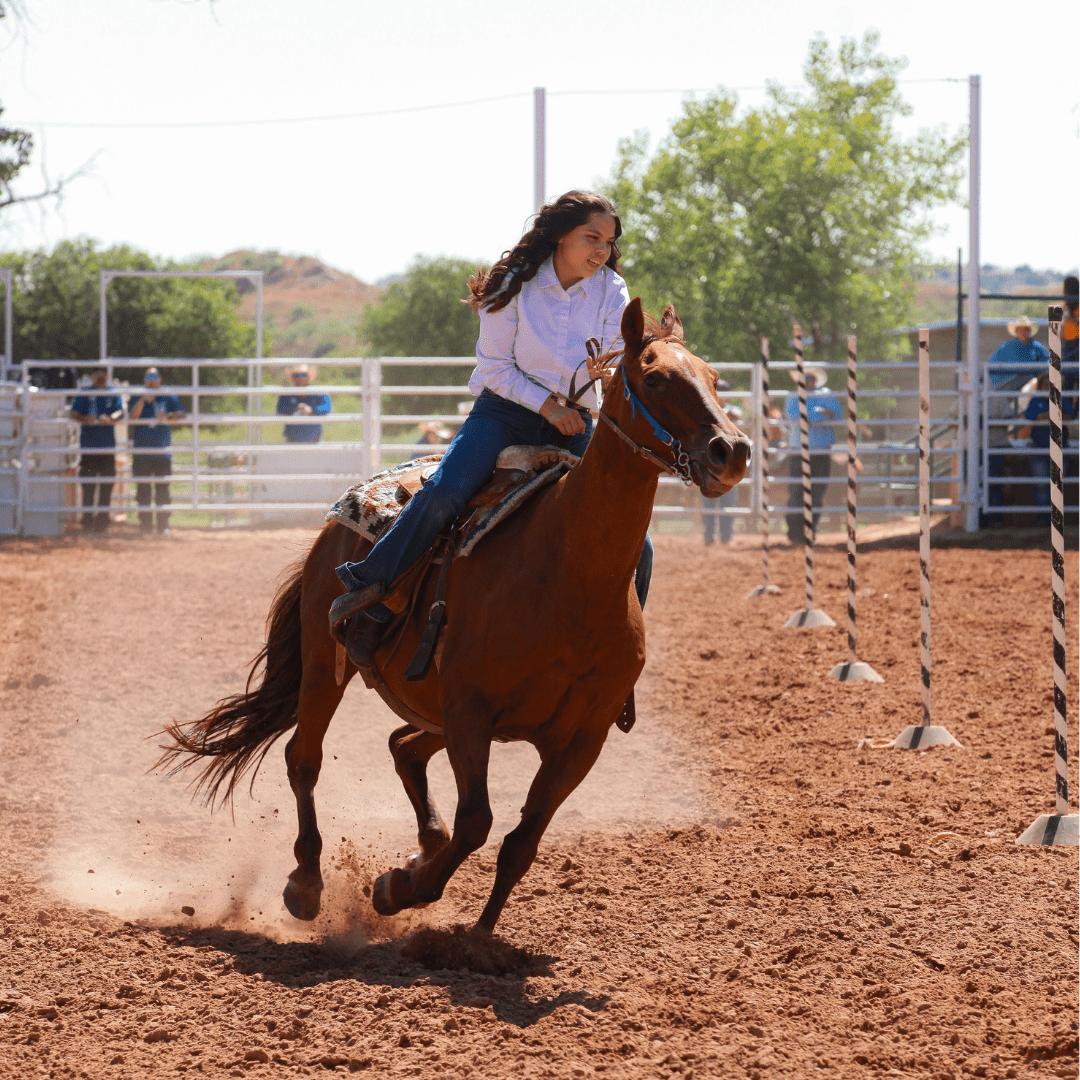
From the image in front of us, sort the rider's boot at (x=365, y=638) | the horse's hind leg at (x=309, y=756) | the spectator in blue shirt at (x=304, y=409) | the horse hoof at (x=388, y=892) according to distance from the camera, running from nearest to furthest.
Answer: the horse hoof at (x=388, y=892) < the rider's boot at (x=365, y=638) < the horse's hind leg at (x=309, y=756) < the spectator in blue shirt at (x=304, y=409)

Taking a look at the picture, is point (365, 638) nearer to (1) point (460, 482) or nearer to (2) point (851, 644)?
(1) point (460, 482)

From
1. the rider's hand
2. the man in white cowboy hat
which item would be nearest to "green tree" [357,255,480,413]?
the man in white cowboy hat

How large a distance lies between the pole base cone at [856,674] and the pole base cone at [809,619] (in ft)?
5.56

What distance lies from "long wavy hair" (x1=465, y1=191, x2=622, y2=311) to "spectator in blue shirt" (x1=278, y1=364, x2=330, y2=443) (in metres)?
A: 13.0

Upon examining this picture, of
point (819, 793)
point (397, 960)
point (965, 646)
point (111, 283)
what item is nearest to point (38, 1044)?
point (397, 960)

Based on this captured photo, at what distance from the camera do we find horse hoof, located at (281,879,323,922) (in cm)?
502

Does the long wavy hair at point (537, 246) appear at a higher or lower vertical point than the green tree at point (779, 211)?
lower

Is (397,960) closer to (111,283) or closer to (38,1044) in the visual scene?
(38,1044)

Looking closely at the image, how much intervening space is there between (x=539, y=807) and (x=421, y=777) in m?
1.41

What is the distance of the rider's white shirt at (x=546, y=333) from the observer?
4.43 m

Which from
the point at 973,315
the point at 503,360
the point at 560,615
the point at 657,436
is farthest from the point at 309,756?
the point at 973,315

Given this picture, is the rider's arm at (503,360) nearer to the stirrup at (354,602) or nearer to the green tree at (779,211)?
the stirrup at (354,602)

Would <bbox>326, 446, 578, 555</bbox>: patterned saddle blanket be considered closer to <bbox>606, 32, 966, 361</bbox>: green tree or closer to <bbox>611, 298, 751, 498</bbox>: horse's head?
<bbox>611, 298, 751, 498</bbox>: horse's head

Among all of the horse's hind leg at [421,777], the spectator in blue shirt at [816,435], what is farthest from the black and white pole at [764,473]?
the horse's hind leg at [421,777]
